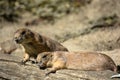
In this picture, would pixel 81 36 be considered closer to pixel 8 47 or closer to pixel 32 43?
pixel 8 47

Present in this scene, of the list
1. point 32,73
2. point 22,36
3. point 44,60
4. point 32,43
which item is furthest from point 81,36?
point 32,73

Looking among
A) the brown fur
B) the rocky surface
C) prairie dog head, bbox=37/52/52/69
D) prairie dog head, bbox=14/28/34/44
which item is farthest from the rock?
the brown fur

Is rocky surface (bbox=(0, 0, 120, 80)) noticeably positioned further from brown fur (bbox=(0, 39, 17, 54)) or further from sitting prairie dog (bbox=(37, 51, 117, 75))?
sitting prairie dog (bbox=(37, 51, 117, 75))

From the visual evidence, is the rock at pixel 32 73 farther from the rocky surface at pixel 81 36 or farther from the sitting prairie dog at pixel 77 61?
the sitting prairie dog at pixel 77 61

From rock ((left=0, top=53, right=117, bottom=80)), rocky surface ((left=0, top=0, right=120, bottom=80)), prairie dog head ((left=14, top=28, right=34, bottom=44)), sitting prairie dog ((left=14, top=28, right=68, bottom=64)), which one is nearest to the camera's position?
rock ((left=0, top=53, right=117, bottom=80))

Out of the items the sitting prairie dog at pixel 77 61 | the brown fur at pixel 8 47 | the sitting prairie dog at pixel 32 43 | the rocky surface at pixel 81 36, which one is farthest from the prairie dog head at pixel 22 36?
the brown fur at pixel 8 47

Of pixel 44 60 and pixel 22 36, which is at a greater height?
pixel 22 36
